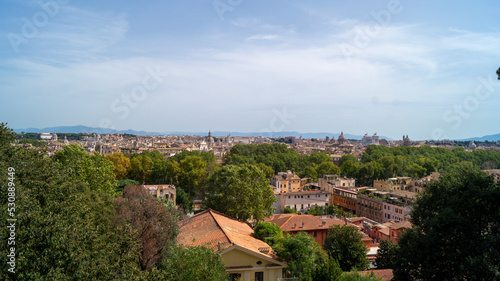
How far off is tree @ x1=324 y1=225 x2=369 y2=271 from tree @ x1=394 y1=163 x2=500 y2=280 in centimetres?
643

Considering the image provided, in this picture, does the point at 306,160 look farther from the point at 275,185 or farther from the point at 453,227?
the point at 453,227

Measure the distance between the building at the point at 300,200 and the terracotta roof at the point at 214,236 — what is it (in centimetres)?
2053

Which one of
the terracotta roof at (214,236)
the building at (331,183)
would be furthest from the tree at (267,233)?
the building at (331,183)

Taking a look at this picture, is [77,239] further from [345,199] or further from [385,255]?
[345,199]

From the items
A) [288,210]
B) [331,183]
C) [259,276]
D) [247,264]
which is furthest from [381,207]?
[247,264]

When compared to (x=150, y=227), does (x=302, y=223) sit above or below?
below

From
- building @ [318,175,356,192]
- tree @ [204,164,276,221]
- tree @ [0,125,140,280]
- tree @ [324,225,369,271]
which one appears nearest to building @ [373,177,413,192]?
building @ [318,175,356,192]

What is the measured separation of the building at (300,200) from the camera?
3853 centimetres

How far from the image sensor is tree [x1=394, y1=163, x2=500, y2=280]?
9.30 meters

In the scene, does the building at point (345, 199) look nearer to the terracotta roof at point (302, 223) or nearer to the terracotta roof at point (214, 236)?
the terracotta roof at point (302, 223)

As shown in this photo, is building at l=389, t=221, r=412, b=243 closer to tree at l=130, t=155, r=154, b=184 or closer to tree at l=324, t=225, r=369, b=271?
tree at l=324, t=225, r=369, b=271

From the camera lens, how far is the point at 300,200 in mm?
39000

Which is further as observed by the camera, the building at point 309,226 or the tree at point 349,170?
the tree at point 349,170

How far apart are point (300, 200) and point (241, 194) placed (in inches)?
724
